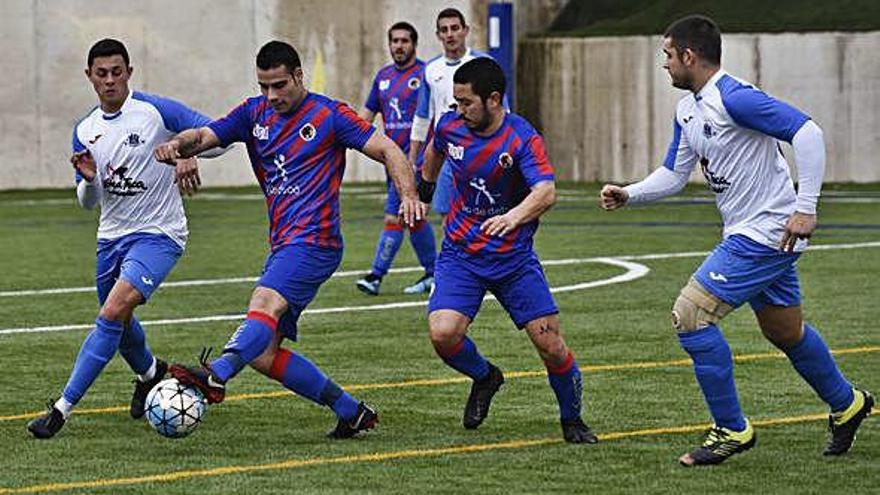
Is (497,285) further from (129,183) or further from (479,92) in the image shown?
(129,183)

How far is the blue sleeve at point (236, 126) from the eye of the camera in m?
10.7

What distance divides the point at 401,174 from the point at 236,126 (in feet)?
3.15

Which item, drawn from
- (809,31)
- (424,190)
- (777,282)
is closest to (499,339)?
(424,190)

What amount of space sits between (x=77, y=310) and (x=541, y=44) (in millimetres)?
20074

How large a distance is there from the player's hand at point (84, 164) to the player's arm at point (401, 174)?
1438 millimetres

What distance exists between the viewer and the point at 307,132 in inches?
416

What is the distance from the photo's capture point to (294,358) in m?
10.6

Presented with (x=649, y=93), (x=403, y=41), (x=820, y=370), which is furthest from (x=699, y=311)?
(x=649, y=93)

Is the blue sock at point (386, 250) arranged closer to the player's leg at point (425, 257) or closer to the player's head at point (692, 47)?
the player's leg at point (425, 257)

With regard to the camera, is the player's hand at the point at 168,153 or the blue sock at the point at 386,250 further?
the blue sock at the point at 386,250

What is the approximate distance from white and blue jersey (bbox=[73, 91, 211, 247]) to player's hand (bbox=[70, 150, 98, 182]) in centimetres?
31

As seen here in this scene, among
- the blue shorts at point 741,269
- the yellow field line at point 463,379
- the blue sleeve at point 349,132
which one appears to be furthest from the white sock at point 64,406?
the blue shorts at point 741,269

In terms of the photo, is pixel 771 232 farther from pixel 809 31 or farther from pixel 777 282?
pixel 809 31

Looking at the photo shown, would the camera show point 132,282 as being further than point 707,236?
No
